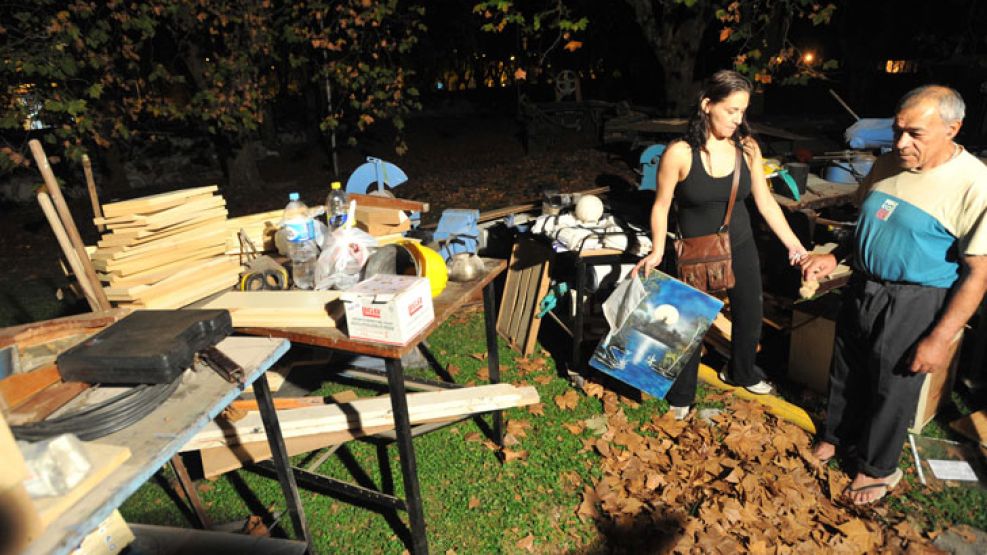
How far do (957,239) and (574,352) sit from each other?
285 centimetres

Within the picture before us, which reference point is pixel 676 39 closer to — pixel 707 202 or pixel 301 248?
pixel 707 202

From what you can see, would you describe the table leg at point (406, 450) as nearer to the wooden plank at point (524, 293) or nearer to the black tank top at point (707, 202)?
the black tank top at point (707, 202)

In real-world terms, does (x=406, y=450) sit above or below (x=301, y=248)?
below

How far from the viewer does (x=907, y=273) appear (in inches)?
122

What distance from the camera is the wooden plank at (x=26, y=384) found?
234cm

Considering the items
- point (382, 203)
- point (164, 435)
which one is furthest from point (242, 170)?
point (164, 435)

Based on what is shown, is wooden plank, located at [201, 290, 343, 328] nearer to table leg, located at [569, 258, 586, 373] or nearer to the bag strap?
table leg, located at [569, 258, 586, 373]

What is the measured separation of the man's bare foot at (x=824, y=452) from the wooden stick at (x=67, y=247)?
15.8 ft

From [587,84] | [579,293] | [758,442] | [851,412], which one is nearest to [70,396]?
[579,293]

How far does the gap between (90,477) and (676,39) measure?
12.7 m

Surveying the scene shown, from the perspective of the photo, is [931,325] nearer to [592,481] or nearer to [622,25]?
[592,481]

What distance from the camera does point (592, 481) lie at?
3.85 m

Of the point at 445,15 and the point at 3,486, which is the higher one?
the point at 445,15

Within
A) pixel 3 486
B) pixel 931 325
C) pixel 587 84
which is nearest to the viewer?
pixel 3 486
